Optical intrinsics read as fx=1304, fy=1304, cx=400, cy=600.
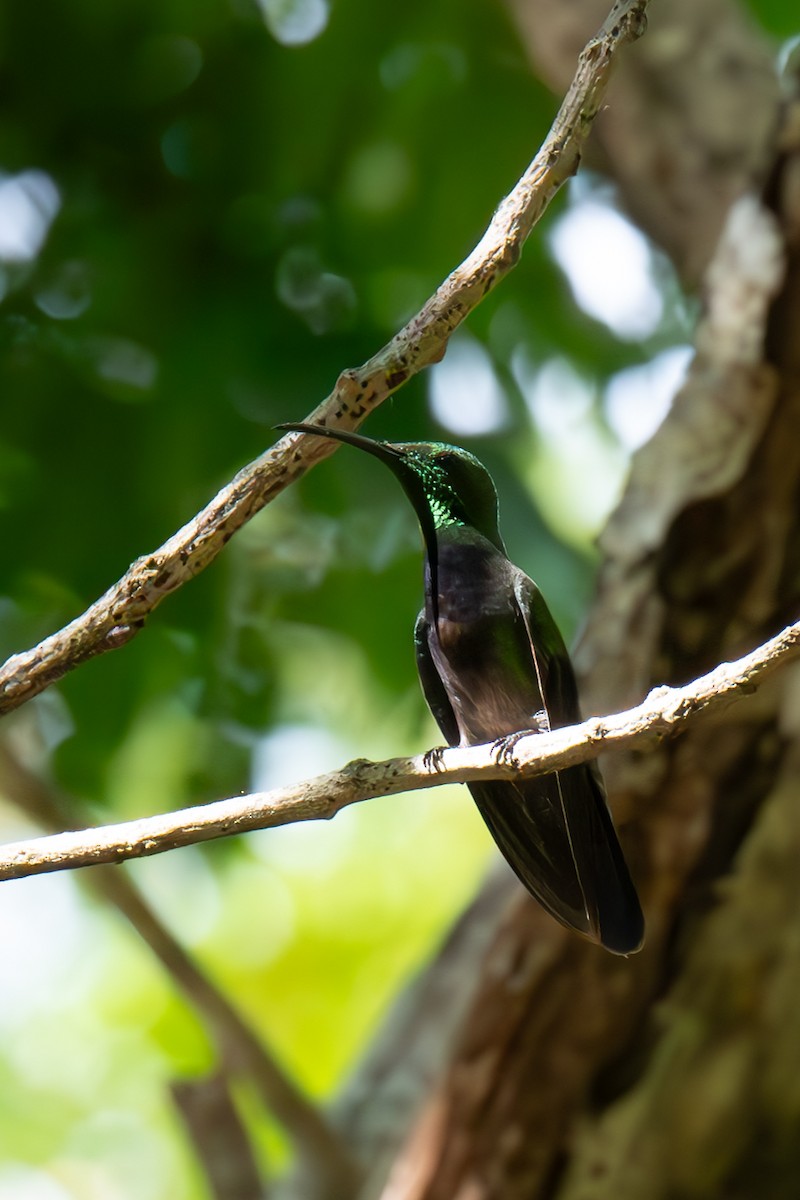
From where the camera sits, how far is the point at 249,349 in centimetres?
499

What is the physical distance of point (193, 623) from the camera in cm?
488

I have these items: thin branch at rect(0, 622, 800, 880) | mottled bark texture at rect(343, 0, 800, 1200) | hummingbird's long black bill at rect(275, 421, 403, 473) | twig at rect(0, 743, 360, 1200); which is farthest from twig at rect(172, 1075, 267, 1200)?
hummingbird's long black bill at rect(275, 421, 403, 473)

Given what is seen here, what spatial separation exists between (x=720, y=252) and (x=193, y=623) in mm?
2311

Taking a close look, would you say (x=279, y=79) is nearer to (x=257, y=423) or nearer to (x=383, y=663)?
(x=257, y=423)

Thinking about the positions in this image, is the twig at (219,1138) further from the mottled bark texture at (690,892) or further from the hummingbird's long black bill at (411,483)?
the hummingbird's long black bill at (411,483)

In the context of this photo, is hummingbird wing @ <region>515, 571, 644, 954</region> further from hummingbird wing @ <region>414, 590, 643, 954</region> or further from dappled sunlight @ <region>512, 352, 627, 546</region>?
dappled sunlight @ <region>512, 352, 627, 546</region>

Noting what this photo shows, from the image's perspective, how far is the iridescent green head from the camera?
9.93ft

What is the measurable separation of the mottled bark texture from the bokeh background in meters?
0.94

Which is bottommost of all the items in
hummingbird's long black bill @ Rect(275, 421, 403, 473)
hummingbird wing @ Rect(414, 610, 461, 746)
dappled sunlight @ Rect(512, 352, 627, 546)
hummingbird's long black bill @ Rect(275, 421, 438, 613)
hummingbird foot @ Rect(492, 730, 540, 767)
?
hummingbird foot @ Rect(492, 730, 540, 767)

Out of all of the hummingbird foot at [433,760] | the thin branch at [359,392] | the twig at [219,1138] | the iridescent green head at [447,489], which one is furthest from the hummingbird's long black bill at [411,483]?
the twig at [219,1138]

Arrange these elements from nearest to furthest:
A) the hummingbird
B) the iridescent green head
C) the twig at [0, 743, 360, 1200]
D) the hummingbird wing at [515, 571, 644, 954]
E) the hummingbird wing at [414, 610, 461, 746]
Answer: the hummingbird wing at [515, 571, 644, 954], the hummingbird, the iridescent green head, the hummingbird wing at [414, 610, 461, 746], the twig at [0, 743, 360, 1200]

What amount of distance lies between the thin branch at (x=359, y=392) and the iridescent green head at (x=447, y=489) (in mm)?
635

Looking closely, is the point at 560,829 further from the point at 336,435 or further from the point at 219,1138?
the point at 219,1138

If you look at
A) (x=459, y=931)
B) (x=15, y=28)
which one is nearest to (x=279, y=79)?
(x=15, y=28)
